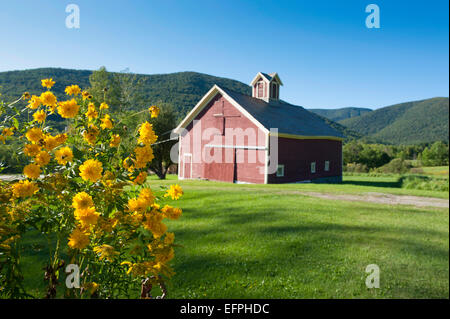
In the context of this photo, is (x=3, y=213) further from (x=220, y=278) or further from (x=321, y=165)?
(x=321, y=165)

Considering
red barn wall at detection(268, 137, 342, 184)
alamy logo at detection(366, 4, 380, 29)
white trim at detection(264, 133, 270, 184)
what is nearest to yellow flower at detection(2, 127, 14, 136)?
alamy logo at detection(366, 4, 380, 29)

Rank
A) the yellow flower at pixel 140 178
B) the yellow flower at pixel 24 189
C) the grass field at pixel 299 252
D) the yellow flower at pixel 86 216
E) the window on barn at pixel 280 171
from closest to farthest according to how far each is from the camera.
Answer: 1. the yellow flower at pixel 86 216
2. the yellow flower at pixel 24 189
3. the yellow flower at pixel 140 178
4. the grass field at pixel 299 252
5. the window on barn at pixel 280 171

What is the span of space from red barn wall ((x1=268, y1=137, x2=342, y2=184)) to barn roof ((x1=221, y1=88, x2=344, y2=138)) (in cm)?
68

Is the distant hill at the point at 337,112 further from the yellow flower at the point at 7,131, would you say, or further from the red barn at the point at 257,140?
the yellow flower at the point at 7,131

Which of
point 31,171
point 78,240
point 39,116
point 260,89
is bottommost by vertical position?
point 78,240

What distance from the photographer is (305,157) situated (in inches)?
744

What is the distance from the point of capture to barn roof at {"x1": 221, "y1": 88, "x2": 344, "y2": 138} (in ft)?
41.8

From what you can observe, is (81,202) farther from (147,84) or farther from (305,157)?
(305,157)

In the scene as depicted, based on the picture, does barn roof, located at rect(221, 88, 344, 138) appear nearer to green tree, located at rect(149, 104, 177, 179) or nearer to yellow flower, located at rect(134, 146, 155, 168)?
green tree, located at rect(149, 104, 177, 179)

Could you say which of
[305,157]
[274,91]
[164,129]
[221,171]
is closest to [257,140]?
[221,171]

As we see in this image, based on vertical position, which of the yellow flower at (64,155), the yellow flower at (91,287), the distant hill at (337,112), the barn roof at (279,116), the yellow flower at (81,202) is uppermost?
the barn roof at (279,116)

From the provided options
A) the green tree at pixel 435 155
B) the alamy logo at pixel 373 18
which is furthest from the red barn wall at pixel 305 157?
the green tree at pixel 435 155

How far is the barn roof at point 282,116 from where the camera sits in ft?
41.8

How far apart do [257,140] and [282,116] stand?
2.61 meters
